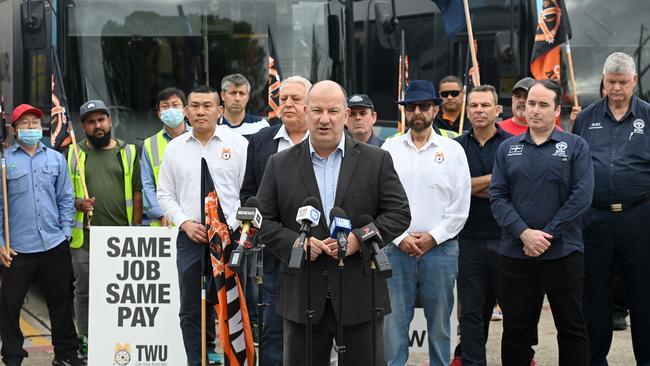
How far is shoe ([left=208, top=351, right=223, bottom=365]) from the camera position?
9844mm

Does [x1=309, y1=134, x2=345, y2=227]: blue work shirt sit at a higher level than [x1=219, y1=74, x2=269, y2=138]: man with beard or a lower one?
lower

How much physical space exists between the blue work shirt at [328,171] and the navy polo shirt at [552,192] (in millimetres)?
1678

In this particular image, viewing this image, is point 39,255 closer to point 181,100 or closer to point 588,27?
point 181,100

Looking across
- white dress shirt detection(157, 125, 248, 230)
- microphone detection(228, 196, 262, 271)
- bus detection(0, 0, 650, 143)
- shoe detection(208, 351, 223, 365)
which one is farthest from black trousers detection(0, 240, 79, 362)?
microphone detection(228, 196, 262, 271)

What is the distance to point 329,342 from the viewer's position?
22.4 ft

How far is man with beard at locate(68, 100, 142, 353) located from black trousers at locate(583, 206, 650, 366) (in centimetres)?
368

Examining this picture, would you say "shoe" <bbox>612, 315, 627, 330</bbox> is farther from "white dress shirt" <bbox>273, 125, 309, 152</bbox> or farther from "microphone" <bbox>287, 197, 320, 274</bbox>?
"microphone" <bbox>287, 197, 320, 274</bbox>

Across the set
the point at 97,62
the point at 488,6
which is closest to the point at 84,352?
the point at 97,62

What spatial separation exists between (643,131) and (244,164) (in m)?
2.79

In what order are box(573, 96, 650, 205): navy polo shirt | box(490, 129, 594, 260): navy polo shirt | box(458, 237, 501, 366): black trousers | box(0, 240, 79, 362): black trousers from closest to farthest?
box(490, 129, 594, 260): navy polo shirt → box(573, 96, 650, 205): navy polo shirt → box(458, 237, 501, 366): black trousers → box(0, 240, 79, 362): black trousers

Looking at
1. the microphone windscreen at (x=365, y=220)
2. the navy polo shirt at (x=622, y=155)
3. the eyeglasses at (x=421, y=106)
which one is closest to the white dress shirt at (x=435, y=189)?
the eyeglasses at (x=421, y=106)

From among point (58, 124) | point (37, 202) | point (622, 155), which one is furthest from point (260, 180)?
point (58, 124)

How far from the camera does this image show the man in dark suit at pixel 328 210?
671cm

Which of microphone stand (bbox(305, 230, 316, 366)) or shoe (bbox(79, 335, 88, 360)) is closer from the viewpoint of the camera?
microphone stand (bbox(305, 230, 316, 366))
